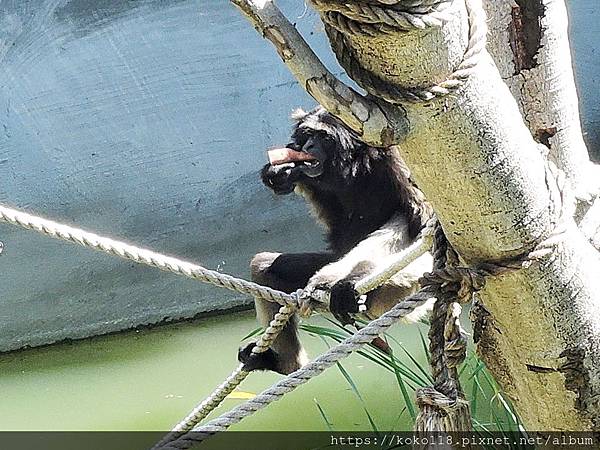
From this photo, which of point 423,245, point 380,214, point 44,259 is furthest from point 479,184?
point 44,259

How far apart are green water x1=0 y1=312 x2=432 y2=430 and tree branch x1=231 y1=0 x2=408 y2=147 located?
8.97 feet

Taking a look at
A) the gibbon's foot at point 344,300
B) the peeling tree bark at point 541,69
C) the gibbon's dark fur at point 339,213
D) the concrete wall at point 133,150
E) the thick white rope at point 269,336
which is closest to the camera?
the peeling tree bark at point 541,69

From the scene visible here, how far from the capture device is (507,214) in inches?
47.6

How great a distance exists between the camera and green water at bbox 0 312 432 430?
409 cm

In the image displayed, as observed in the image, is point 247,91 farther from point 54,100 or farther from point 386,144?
point 386,144

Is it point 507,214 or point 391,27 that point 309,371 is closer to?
point 507,214

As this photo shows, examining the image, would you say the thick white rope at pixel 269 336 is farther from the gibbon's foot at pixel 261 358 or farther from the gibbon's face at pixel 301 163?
the gibbon's face at pixel 301 163

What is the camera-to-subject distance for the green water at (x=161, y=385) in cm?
409

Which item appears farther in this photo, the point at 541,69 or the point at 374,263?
the point at 374,263

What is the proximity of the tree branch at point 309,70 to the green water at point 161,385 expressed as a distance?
273cm

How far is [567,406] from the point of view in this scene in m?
1.47

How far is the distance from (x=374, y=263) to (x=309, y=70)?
6.30 ft

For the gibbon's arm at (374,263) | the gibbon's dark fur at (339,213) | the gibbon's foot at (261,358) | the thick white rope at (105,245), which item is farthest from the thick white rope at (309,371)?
the gibbon's foot at (261,358)

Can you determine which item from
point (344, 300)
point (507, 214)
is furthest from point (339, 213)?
point (507, 214)
